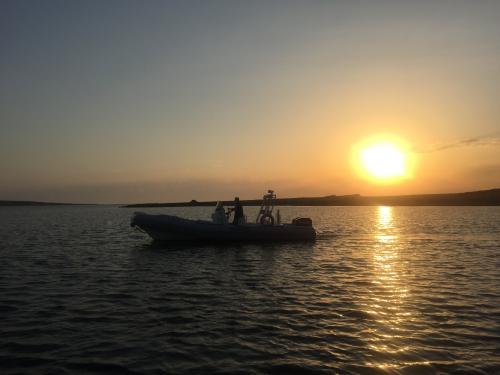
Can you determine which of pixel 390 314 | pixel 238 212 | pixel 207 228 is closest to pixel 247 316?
pixel 390 314

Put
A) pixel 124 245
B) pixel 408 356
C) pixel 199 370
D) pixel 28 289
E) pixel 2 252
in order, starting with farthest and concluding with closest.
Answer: pixel 124 245, pixel 2 252, pixel 28 289, pixel 408 356, pixel 199 370

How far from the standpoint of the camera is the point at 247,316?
435 inches

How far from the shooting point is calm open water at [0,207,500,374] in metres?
7.99

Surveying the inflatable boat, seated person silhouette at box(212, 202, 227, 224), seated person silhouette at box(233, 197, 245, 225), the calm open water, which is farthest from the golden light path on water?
seated person silhouette at box(212, 202, 227, 224)

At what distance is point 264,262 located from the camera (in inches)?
833

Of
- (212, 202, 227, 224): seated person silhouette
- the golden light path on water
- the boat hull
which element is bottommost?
the golden light path on water

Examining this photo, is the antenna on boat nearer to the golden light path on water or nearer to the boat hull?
the boat hull

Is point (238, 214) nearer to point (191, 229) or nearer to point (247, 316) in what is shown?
point (191, 229)

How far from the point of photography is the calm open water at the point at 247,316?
799 cm

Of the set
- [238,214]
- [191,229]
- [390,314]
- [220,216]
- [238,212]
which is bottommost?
[390,314]

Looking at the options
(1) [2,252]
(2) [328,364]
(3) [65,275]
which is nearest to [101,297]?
(3) [65,275]

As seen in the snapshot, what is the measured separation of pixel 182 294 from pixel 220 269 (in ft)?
17.5

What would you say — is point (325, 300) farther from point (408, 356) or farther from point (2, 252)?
point (2, 252)

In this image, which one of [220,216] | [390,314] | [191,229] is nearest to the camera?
[390,314]
